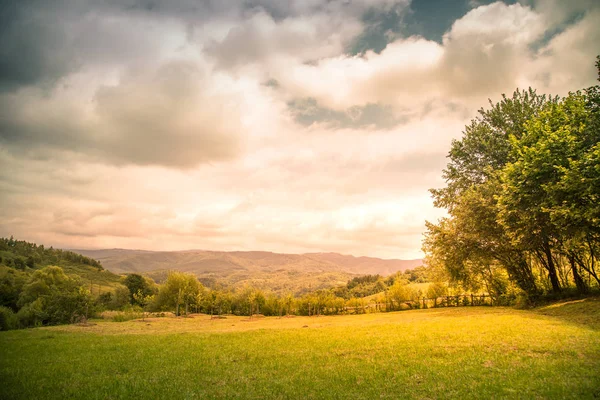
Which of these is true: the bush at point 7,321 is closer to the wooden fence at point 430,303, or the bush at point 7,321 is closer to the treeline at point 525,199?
the wooden fence at point 430,303

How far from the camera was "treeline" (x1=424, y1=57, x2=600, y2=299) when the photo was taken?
22.3 meters

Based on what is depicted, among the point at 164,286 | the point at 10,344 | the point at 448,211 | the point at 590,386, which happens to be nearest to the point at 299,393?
the point at 590,386

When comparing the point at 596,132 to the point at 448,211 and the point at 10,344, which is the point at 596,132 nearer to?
the point at 448,211

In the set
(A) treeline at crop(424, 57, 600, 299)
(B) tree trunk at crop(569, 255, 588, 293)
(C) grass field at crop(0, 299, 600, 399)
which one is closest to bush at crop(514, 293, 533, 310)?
(A) treeline at crop(424, 57, 600, 299)

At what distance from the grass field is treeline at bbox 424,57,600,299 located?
30.7 feet

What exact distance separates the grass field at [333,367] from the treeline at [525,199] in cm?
936

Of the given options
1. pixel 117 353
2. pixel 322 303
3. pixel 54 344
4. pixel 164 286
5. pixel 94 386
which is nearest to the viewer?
pixel 94 386

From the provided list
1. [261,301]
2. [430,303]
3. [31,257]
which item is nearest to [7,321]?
[261,301]

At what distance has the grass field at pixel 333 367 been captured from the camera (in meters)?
9.86

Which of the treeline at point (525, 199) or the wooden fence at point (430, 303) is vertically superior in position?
the treeline at point (525, 199)

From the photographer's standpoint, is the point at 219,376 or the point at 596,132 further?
the point at 596,132

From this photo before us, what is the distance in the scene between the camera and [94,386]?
11008 millimetres

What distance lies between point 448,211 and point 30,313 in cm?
6604

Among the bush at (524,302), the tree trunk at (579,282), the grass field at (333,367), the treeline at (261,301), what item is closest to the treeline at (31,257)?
the treeline at (261,301)
